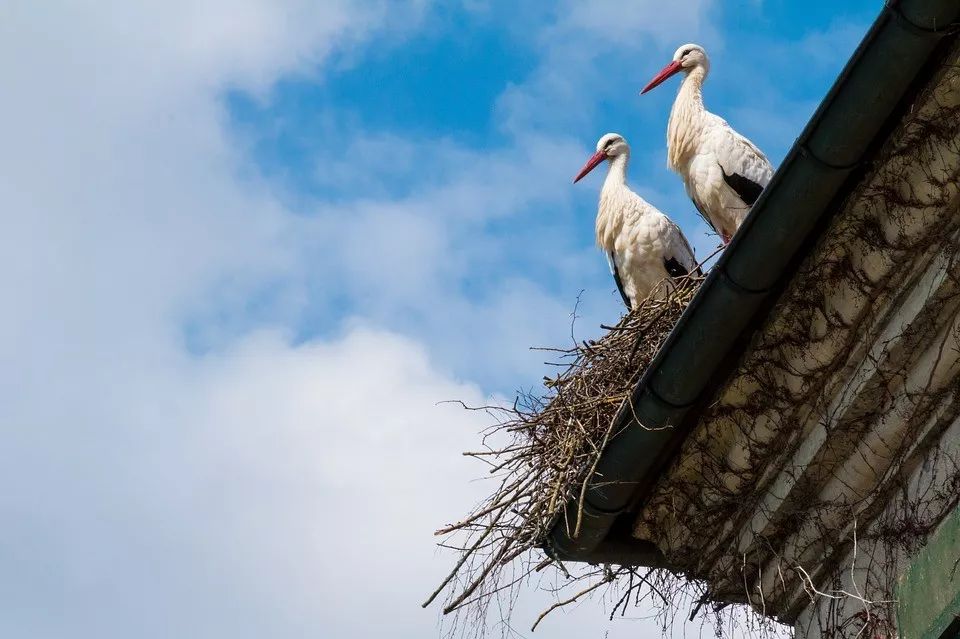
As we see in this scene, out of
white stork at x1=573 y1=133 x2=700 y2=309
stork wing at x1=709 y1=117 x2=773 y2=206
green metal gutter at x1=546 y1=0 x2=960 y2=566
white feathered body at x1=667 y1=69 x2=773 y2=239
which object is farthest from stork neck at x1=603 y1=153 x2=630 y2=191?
green metal gutter at x1=546 y1=0 x2=960 y2=566

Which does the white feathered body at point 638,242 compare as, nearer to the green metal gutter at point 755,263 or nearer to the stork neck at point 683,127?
the stork neck at point 683,127

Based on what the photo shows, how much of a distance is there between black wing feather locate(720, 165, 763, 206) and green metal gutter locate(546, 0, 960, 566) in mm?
3065

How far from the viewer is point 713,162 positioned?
767 centimetres

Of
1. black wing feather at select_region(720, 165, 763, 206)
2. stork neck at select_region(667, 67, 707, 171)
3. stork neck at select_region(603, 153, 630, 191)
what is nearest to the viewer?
black wing feather at select_region(720, 165, 763, 206)

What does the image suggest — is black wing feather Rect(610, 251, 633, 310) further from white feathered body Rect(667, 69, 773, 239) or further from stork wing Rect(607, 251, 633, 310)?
white feathered body Rect(667, 69, 773, 239)

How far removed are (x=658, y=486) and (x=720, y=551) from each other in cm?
28

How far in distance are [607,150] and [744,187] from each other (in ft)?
5.85

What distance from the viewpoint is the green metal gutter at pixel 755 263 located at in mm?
3609

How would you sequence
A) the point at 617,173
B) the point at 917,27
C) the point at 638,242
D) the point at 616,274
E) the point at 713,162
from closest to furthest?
the point at 917,27, the point at 713,162, the point at 638,242, the point at 616,274, the point at 617,173

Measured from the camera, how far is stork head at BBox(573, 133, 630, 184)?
29.9 ft

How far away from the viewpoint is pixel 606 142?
9.21 m

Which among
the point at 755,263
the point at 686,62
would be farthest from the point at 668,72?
the point at 755,263

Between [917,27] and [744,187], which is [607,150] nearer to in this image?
[744,187]

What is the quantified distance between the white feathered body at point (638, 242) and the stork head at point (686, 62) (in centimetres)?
85
